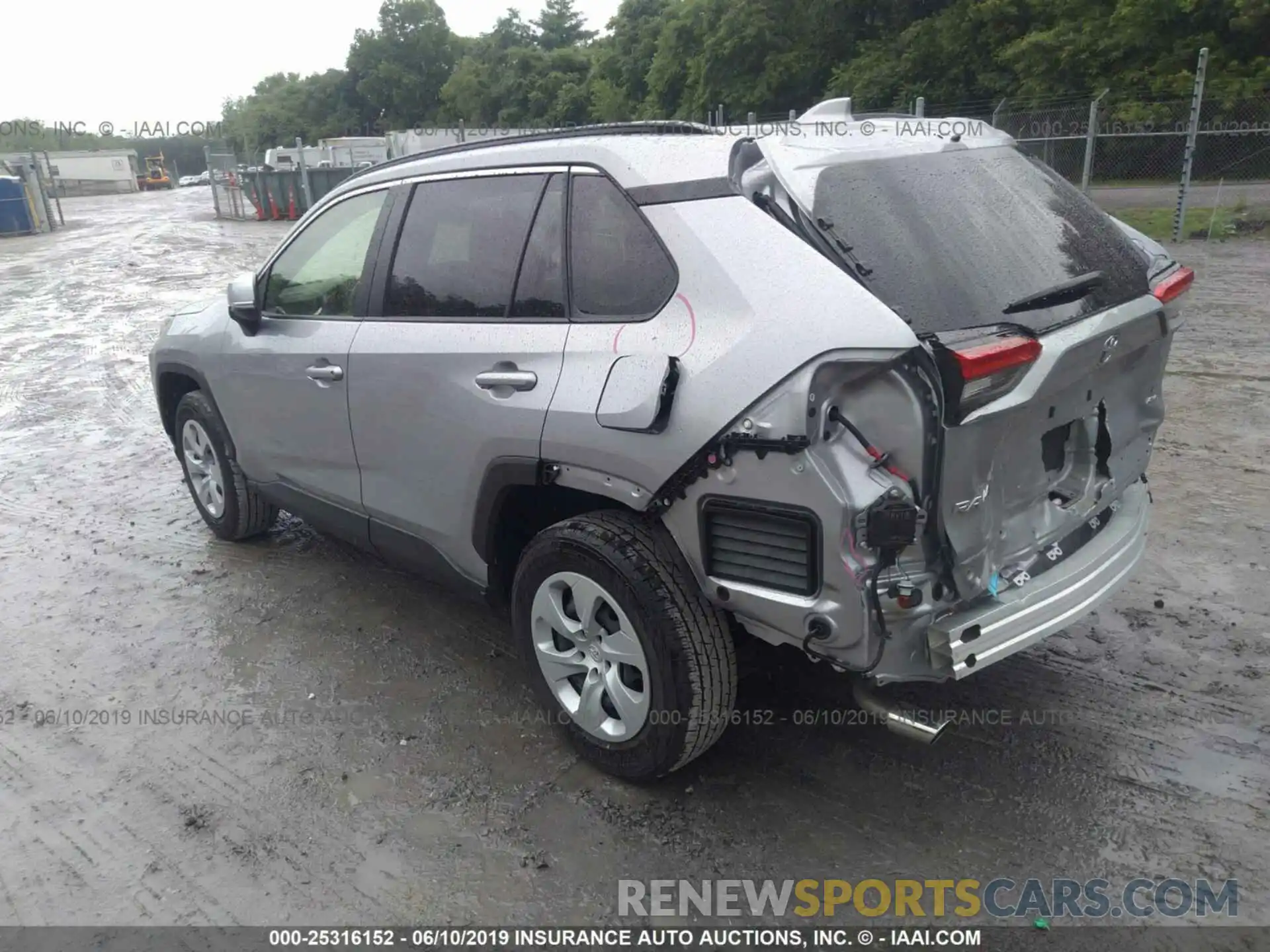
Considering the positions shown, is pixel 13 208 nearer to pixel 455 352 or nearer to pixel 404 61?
pixel 455 352

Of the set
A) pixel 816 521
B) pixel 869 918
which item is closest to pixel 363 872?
pixel 869 918

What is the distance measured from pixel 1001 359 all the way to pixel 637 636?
1268 millimetres

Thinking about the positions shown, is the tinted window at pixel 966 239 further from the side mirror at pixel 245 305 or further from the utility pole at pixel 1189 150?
the utility pole at pixel 1189 150

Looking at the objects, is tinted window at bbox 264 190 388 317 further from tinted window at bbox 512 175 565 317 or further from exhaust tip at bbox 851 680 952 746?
exhaust tip at bbox 851 680 952 746

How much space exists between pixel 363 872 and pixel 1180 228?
14.8 meters

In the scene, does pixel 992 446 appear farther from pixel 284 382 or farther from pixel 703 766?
pixel 284 382

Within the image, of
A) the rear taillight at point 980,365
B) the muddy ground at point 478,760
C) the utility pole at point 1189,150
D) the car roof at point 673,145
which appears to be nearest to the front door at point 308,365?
the muddy ground at point 478,760

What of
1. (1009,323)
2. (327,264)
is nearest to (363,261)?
(327,264)

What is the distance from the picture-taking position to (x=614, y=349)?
274 cm

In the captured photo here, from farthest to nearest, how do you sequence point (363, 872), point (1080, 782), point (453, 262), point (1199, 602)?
point (1199, 602), point (453, 262), point (1080, 782), point (363, 872)

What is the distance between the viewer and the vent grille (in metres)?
2.38

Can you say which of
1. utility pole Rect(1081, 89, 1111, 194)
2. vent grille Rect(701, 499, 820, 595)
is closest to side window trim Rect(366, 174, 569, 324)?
vent grille Rect(701, 499, 820, 595)
